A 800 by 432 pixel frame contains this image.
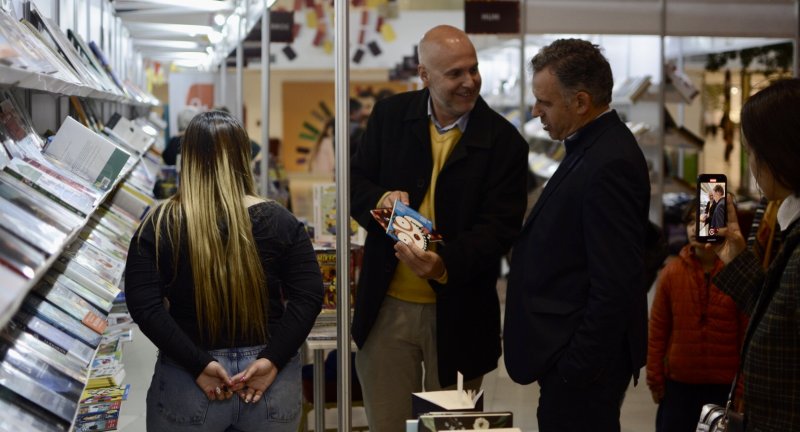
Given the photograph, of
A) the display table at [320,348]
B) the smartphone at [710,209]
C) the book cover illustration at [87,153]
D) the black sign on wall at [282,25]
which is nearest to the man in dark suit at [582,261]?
the smartphone at [710,209]

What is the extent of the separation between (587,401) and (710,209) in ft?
2.03

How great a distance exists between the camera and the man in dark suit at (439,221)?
10.6 ft

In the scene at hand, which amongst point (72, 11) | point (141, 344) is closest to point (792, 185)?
point (141, 344)

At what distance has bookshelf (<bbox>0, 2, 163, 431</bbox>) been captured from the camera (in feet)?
6.77

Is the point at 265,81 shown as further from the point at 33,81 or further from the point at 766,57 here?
the point at 766,57

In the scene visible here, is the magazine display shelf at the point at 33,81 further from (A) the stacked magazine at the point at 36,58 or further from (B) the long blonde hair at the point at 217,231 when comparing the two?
(B) the long blonde hair at the point at 217,231

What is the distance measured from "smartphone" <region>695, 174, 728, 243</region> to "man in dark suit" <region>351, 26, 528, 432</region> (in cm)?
75

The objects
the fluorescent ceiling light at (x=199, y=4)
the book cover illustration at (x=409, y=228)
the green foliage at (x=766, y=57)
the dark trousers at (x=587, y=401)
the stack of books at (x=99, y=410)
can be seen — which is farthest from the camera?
the green foliage at (x=766, y=57)

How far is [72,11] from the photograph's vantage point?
17.7ft

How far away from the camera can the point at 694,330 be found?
13.3 feet

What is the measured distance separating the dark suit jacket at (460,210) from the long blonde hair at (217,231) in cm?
64

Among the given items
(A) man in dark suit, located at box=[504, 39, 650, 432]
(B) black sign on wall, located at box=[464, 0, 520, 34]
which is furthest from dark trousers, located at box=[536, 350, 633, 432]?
(B) black sign on wall, located at box=[464, 0, 520, 34]

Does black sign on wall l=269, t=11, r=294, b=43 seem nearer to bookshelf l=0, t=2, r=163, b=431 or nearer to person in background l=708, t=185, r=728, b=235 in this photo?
bookshelf l=0, t=2, r=163, b=431

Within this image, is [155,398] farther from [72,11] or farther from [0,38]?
[72,11]
